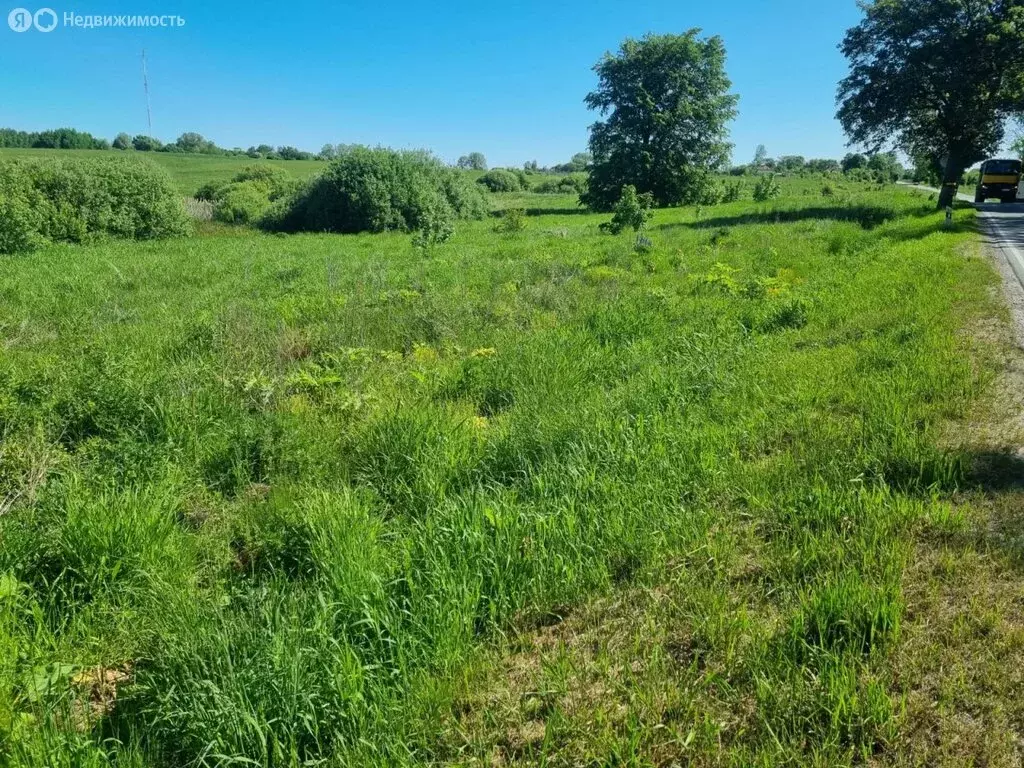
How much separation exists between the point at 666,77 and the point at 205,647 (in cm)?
5553

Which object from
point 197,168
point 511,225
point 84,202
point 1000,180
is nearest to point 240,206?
point 84,202

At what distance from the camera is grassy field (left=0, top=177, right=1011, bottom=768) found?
251 centimetres

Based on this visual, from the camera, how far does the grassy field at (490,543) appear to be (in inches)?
98.8

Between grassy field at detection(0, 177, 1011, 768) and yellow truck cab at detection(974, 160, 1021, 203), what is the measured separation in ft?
112

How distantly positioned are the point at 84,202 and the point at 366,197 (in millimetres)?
13308

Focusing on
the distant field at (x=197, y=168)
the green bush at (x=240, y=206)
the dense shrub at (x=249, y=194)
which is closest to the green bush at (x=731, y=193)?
the dense shrub at (x=249, y=194)

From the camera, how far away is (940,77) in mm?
24500

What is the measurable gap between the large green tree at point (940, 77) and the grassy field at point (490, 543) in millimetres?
21902

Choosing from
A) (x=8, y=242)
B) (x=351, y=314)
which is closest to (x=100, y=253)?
(x=8, y=242)

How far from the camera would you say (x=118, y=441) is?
207 inches

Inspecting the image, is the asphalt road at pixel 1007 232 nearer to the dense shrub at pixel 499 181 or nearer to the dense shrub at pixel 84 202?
the dense shrub at pixel 84 202

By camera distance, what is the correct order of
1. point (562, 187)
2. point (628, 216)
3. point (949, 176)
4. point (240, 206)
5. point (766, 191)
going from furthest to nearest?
point (562, 187) → point (766, 191) → point (240, 206) → point (949, 176) → point (628, 216)

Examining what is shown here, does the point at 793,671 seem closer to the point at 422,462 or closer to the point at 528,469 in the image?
the point at 528,469

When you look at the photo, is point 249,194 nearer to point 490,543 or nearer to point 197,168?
point 197,168
